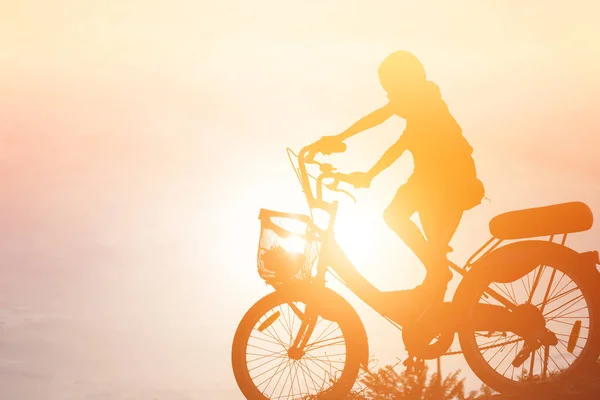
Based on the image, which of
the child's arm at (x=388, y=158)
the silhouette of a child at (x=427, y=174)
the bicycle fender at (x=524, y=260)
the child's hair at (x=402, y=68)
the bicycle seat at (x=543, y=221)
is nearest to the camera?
the bicycle seat at (x=543, y=221)

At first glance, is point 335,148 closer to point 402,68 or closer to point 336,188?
point 336,188

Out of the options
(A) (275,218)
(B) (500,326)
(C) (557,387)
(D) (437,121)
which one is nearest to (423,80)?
(D) (437,121)

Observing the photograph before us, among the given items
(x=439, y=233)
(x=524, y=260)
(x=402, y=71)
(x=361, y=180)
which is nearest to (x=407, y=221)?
(x=439, y=233)

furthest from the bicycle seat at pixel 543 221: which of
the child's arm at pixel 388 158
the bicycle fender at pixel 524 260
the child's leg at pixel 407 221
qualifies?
the child's arm at pixel 388 158

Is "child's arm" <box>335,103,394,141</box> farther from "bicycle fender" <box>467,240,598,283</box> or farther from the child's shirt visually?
"bicycle fender" <box>467,240,598,283</box>

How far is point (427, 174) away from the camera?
659 centimetres

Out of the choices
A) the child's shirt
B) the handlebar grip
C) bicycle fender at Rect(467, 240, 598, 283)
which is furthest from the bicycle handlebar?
bicycle fender at Rect(467, 240, 598, 283)

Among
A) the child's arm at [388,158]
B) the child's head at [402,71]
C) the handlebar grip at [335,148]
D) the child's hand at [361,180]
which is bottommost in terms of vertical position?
the child's hand at [361,180]

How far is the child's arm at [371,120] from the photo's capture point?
681cm

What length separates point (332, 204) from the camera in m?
6.93

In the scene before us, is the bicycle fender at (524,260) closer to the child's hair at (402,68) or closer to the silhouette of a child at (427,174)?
the silhouette of a child at (427,174)

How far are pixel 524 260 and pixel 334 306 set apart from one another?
164 cm

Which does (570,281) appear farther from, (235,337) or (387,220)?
(235,337)

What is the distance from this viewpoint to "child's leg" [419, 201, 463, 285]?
6.56 metres
